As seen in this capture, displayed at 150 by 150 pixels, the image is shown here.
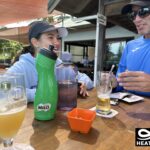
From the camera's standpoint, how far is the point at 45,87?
91 cm

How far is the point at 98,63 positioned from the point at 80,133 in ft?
15.4

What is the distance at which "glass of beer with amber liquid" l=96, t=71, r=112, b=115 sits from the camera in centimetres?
108

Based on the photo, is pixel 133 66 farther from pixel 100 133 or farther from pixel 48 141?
pixel 48 141

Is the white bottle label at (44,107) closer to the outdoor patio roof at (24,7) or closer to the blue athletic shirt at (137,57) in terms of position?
the blue athletic shirt at (137,57)

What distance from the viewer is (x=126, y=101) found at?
4.33 ft

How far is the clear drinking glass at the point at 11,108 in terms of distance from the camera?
617 mm

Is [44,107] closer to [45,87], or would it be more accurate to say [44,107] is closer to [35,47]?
[45,87]

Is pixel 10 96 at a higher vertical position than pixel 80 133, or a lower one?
higher

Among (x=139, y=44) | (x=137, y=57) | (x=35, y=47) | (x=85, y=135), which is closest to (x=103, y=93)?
(x=85, y=135)

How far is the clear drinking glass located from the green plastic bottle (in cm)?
18

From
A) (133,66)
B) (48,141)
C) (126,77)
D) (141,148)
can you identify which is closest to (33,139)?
(48,141)

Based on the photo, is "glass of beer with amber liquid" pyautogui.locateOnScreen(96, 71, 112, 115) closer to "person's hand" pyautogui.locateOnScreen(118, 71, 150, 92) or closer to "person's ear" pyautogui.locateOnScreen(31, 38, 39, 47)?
"person's hand" pyautogui.locateOnScreen(118, 71, 150, 92)

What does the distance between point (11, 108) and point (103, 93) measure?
0.62 meters

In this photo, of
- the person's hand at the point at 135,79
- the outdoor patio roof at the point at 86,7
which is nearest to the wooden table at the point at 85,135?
the person's hand at the point at 135,79
